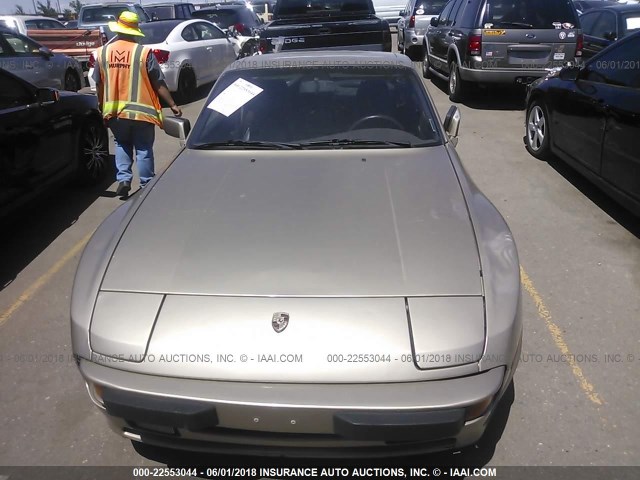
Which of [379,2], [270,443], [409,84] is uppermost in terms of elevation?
[379,2]

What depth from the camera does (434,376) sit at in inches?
78.0

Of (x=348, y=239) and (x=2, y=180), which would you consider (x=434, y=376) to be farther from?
(x=2, y=180)

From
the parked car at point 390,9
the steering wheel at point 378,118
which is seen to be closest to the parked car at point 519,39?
the steering wheel at point 378,118

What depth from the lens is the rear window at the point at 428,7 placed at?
48.4ft

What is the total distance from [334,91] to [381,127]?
42 cm

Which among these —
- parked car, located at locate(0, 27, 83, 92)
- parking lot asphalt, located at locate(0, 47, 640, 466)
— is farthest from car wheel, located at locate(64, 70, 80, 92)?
parking lot asphalt, located at locate(0, 47, 640, 466)

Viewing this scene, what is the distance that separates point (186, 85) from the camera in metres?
10.9

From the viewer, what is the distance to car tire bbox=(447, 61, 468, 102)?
9641 millimetres

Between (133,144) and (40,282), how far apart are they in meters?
1.78

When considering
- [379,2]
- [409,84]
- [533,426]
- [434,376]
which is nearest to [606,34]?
[409,84]

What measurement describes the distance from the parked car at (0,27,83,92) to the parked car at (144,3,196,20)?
23.7 ft

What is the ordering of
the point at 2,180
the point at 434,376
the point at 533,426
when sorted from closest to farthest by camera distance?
the point at 434,376 → the point at 533,426 → the point at 2,180

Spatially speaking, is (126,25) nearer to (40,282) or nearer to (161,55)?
(40,282)

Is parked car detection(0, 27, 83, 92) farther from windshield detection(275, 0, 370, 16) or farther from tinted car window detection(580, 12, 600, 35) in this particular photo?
tinted car window detection(580, 12, 600, 35)
